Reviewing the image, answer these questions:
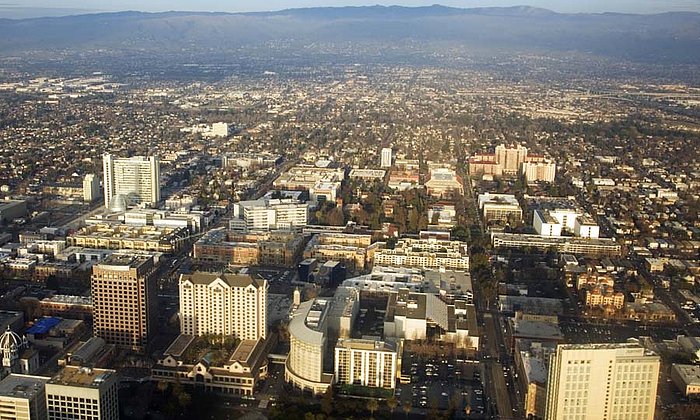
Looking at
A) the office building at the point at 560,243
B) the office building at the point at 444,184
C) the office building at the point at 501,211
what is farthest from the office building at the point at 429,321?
the office building at the point at 444,184

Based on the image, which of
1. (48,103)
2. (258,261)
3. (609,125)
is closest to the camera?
(258,261)

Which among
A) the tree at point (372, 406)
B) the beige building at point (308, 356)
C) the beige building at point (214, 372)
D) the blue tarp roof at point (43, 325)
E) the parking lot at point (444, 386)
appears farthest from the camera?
the blue tarp roof at point (43, 325)

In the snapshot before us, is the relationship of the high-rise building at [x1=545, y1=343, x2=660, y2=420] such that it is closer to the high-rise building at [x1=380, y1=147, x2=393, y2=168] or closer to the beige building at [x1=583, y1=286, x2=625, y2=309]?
the beige building at [x1=583, y1=286, x2=625, y2=309]

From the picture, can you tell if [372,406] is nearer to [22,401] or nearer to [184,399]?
[184,399]

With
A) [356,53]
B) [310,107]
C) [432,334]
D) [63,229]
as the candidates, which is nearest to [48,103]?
[310,107]

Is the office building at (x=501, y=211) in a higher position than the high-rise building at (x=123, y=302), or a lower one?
lower

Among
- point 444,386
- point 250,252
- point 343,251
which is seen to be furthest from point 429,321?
point 250,252

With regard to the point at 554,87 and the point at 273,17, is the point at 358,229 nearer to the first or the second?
the point at 554,87

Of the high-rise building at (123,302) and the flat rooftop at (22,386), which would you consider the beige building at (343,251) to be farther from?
the flat rooftop at (22,386)
